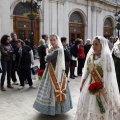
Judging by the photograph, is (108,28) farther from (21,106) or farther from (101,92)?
(101,92)

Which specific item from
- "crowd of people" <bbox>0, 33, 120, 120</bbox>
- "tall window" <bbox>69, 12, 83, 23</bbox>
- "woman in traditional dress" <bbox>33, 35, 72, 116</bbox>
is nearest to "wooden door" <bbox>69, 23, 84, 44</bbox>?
"tall window" <bbox>69, 12, 83, 23</bbox>

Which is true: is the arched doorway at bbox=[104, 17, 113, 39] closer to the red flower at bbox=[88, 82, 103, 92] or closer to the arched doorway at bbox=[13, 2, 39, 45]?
the arched doorway at bbox=[13, 2, 39, 45]

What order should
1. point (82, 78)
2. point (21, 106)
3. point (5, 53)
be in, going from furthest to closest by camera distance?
point (5, 53), point (21, 106), point (82, 78)

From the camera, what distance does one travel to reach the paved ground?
464 centimetres

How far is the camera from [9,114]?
4.80 metres

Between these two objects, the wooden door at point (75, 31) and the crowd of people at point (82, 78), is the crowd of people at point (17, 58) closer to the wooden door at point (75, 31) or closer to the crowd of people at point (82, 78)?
the crowd of people at point (82, 78)

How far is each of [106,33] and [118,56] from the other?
23.5m

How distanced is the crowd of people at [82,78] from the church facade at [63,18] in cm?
883

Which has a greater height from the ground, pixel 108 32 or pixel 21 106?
pixel 108 32

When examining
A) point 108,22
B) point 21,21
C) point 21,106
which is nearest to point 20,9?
point 21,21

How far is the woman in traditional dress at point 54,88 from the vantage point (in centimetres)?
455

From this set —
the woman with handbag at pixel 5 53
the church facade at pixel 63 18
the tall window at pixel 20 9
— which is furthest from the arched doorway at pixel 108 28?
the woman with handbag at pixel 5 53

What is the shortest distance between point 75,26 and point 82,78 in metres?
19.7

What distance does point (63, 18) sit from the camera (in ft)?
69.3
